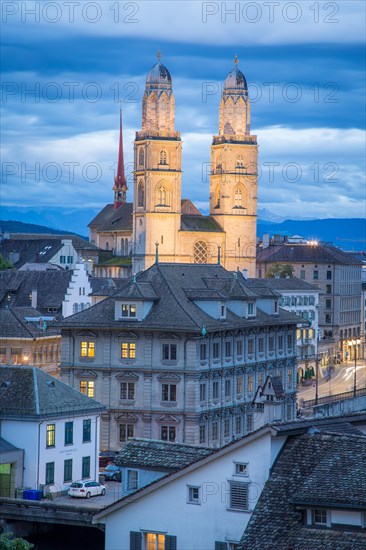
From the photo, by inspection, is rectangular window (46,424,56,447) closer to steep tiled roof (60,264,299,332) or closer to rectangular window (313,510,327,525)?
steep tiled roof (60,264,299,332)

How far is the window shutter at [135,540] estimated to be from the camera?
1745 inches

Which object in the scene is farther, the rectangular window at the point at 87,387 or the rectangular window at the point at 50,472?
the rectangular window at the point at 87,387

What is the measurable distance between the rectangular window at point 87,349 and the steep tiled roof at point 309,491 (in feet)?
152

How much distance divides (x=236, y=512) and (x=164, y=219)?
157 metres

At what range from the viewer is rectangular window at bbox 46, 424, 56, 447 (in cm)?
6812

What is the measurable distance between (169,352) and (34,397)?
19.1 m

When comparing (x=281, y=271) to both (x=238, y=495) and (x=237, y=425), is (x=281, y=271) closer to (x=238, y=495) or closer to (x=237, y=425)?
(x=237, y=425)

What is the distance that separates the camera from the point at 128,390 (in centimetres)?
8769

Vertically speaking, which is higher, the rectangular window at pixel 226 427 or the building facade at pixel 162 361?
the building facade at pixel 162 361

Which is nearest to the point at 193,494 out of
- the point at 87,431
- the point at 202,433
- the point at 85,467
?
the point at 85,467

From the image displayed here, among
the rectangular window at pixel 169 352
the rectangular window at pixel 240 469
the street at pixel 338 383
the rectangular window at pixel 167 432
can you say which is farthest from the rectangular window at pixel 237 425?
the rectangular window at pixel 240 469

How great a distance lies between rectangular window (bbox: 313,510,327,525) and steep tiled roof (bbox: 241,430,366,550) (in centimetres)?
23

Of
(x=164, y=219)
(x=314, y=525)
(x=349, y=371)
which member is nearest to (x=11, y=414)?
(x=314, y=525)

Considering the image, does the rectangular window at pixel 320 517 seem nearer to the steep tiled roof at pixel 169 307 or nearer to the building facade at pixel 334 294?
the steep tiled roof at pixel 169 307
